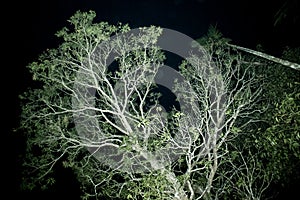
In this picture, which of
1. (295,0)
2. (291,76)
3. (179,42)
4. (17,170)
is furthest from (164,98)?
(295,0)

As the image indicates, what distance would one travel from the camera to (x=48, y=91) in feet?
31.6

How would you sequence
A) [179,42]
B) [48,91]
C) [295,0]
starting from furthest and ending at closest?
1. [179,42]
2. [48,91]
3. [295,0]

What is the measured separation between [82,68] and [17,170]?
1111cm

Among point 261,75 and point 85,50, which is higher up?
point 261,75

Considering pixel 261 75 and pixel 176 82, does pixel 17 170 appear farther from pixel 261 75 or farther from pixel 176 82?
pixel 261 75

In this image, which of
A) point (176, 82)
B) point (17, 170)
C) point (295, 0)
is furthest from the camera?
point (17, 170)

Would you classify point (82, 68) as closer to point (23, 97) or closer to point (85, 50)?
point (85, 50)

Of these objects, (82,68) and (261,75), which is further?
(261,75)

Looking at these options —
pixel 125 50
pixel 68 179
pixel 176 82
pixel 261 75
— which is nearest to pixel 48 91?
pixel 125 50

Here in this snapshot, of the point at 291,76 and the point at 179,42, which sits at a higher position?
the point at 179,42

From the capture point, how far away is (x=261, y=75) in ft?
33.5

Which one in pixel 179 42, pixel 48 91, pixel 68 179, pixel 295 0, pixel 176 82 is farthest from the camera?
pixel 68 179

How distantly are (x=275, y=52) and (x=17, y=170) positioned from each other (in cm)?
1614

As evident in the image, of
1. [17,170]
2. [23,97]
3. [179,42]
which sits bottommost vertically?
[17,170]
